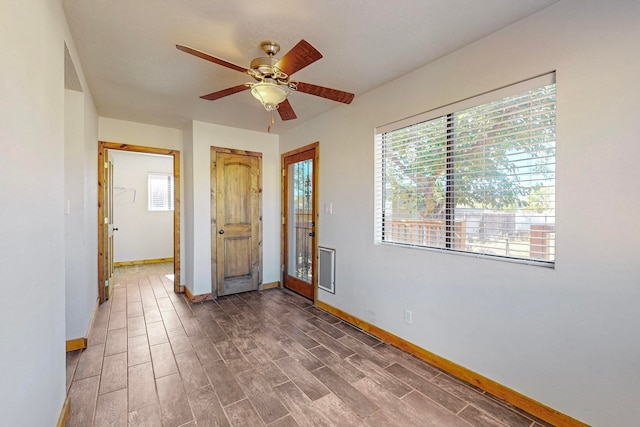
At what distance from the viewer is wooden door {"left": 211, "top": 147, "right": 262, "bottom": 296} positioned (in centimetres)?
408

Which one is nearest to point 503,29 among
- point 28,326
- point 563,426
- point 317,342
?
point 563,426

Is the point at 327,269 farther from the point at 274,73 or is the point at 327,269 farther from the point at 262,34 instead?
the point at 262,34

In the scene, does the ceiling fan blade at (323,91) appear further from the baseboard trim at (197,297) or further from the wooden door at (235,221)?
the baseboard trim at (197,297)

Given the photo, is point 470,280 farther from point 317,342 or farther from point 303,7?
point 303,7

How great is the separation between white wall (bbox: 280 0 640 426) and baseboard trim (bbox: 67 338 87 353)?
3.08 meters

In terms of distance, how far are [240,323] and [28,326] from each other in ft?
7.05

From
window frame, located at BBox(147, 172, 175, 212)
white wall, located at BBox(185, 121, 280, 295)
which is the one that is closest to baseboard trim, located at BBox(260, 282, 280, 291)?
white wall, located at BBox(185, 121, 280, 295)

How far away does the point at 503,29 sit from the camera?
1.92 m

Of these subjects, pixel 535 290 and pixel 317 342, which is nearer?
pixel 535 290

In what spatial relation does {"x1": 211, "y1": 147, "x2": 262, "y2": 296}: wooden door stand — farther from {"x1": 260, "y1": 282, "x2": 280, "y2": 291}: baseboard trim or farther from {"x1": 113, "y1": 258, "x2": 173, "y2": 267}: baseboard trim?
{"x1": 113, "y1": 258, "x2": 173, "y2": 267}: baseboard trim

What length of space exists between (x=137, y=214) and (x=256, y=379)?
18.7ft

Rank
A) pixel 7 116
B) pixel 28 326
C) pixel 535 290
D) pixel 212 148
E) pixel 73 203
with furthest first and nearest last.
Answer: pixel 212 148, pixel 73 203, pixel 535 290, pixel 28 326, pixel 7 116

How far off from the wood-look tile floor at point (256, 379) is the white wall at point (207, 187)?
2.48 feet

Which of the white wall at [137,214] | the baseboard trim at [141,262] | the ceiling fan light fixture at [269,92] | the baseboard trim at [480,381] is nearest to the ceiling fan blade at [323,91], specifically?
the ceiling fan light fixture at [269,92]
